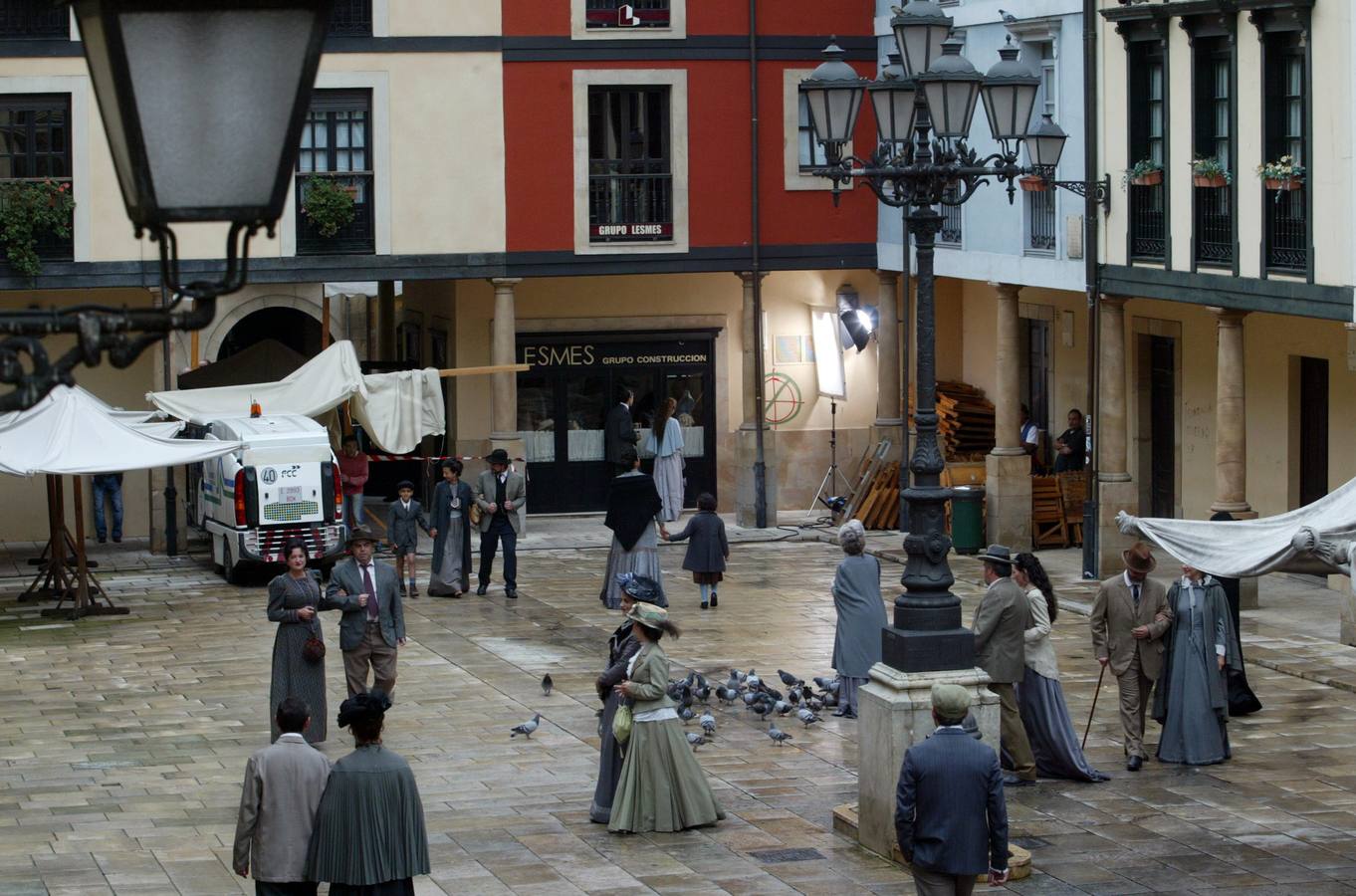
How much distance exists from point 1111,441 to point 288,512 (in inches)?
388

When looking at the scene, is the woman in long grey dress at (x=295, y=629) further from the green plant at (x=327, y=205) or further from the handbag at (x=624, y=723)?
the green plant at (x=327, y=205)

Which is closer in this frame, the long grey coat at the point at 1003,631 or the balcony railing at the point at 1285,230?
the long grey coat at the point at 1003,631

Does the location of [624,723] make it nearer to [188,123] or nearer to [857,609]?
A: [857,609]

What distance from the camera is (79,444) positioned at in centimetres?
2319

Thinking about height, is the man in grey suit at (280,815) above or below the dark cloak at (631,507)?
below

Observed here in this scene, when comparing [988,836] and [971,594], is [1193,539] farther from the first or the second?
[971,594]

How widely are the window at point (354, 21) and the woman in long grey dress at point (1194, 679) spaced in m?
17.2

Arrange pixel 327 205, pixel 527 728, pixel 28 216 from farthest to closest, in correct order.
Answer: pixel 327 205 → pixel 28 216 → pixel 527 728

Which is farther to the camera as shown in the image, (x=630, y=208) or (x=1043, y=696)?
(x=630, y=208)

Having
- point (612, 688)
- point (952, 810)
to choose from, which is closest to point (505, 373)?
point (612, 688)

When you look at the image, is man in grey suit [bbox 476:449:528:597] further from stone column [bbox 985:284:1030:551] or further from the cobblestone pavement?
stone column [bbox 985:284:1030:551]

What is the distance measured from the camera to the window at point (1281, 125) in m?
22.1

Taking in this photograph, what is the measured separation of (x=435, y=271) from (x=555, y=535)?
412 cm

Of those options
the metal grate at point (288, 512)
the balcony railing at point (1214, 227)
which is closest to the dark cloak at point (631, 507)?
the metal grate at point (288, 512)
